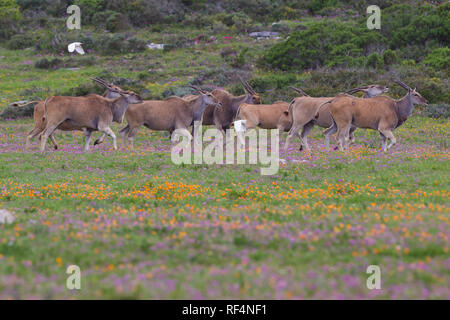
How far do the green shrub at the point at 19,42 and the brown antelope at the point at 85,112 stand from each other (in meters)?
32.0

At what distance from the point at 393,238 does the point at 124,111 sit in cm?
1441

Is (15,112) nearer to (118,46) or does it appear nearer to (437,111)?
(118,46)

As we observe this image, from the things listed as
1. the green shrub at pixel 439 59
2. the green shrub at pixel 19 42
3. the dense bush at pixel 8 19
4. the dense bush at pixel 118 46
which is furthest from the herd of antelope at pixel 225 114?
the dense bush at pixel 8 19

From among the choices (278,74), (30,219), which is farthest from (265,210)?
(278,74)

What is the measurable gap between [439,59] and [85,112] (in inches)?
846

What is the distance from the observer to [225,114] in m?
22.6

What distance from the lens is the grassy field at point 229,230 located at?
614 centimetres

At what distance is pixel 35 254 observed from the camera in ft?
23.6

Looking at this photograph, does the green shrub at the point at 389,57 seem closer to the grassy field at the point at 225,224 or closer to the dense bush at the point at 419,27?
the dense bush at the point at 419,27

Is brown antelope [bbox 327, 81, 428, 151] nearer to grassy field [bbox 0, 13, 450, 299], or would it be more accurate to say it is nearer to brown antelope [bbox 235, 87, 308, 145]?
grassy field [bbox 0, 13, 450, 299]
